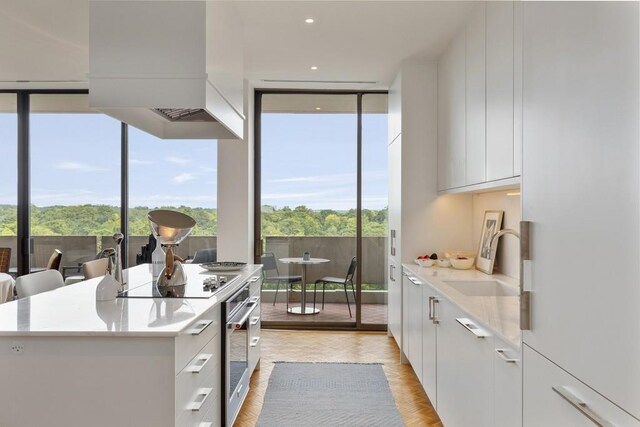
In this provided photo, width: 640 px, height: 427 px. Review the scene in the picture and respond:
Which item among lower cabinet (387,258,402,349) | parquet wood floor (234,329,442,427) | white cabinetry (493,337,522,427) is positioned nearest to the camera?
white cabinetry (493,337,522,427)

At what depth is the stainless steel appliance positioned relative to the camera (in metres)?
2.61

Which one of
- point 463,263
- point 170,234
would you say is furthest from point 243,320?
point 463,263

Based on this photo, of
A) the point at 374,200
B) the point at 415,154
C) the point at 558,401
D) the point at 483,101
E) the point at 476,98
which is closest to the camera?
the point at 558,401

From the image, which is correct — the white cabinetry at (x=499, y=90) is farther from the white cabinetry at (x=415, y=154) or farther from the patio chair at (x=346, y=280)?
the patio chair at (x=346, y=280)

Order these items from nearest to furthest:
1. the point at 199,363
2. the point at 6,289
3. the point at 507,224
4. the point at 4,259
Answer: the point at 199,363
the point at 507,224
the point at 6,289
the point at 4,259

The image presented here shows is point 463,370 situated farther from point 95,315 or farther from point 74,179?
point 74,179

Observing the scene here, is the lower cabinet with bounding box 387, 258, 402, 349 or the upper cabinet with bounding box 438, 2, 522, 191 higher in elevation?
the upper cabinet with bounding box 438, 2, 522, 191

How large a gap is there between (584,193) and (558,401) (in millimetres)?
591

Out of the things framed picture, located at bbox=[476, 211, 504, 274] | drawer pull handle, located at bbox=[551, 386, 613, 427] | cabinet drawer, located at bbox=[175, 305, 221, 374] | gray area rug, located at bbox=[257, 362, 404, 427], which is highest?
framed picture, located at bbox=[476, 211, 504, 274]

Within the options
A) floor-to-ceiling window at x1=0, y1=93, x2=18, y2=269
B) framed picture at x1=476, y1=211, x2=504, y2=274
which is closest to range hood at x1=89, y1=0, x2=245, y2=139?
framed picture at x1=476, y1=211, x2=504, y2=274

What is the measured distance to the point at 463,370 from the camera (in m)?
2.27

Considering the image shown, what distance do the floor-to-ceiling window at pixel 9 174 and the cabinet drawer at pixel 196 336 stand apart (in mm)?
4538

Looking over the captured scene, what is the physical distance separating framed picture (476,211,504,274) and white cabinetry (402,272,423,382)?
1.82ft

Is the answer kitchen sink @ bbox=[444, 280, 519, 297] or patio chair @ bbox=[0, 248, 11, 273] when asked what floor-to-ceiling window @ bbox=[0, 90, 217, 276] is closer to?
patio chair @ bbox=[0, 248, 11, 273]
